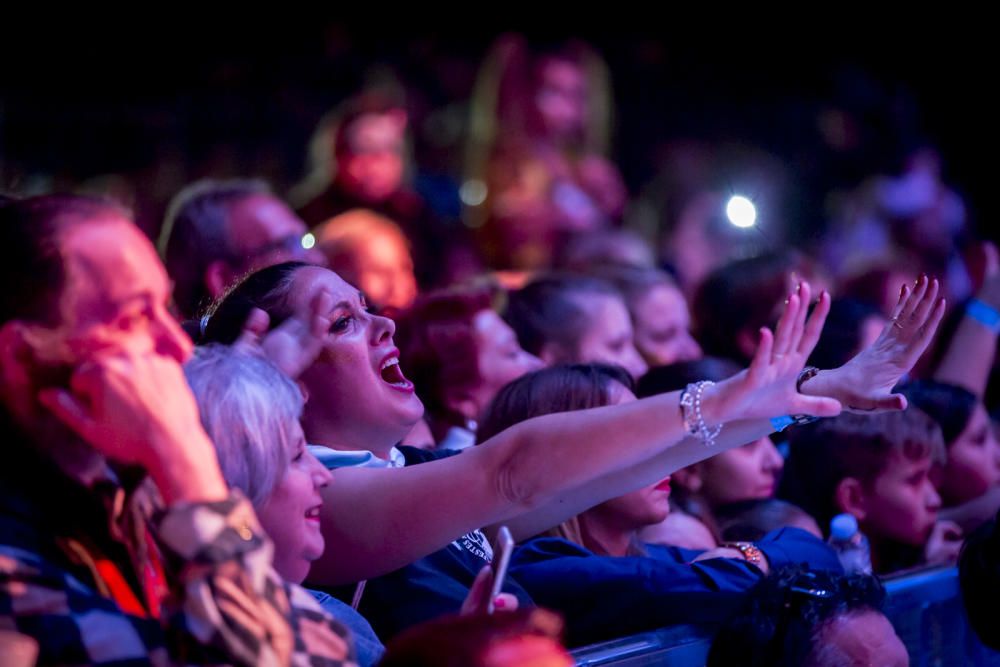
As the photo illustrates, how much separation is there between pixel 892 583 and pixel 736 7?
6503 millimetres

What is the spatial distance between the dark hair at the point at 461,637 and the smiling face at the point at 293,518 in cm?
34

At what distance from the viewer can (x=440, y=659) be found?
132 centimetres

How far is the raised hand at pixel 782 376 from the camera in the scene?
1.72 meters

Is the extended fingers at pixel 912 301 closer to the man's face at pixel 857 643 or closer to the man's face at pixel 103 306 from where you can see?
the man's face at pixel 857 643

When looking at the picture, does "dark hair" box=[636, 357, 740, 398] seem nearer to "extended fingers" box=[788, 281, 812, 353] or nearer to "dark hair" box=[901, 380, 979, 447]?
"dark hair" box=[901, 380, 979, 447]

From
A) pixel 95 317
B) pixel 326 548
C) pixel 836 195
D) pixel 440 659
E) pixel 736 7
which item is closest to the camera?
pixel 440 659

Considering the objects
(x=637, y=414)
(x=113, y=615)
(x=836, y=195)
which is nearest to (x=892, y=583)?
(x=637, y=414)

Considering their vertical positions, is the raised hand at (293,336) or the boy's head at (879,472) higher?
the raised hand at (293,336)

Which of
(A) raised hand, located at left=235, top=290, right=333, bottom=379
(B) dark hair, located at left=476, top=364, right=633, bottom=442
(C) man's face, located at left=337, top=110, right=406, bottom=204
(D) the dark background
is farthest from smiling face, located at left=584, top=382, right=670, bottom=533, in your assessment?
(D) the dark background

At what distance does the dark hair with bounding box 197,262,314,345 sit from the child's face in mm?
1597

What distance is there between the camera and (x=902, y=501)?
2.96 metres

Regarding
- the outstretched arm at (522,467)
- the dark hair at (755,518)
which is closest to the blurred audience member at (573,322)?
the dark hair at (755,518)

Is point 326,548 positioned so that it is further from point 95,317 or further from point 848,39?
point 848,39

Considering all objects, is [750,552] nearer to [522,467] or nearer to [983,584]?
[983,584]
